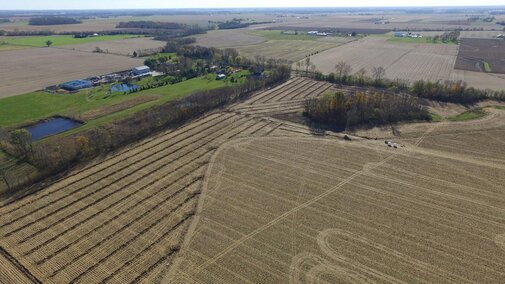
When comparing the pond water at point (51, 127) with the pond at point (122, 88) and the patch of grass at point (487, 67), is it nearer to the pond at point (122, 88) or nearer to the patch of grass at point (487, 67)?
the pond at point (122, 88)

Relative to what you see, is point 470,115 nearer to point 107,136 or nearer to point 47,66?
point 107,136

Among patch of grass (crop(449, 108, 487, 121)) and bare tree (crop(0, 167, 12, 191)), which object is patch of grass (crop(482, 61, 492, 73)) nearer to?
patch of grass (crop(449, 108, 487, 121))

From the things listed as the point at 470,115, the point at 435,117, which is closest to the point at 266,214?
the point at 435,117

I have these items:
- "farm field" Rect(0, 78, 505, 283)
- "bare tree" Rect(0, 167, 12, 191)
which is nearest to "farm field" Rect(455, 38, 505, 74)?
"farm field" Rect(0, 78, 505, 283)

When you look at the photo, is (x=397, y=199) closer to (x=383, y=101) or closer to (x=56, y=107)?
(x=383, y=101)

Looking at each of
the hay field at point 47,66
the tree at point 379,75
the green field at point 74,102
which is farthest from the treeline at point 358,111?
the hay field at point 47,66

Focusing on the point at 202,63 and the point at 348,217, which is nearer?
the point at 348,217
